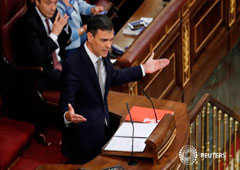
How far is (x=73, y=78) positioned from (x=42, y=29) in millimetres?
1131

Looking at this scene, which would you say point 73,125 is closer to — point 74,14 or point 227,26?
point 74,14

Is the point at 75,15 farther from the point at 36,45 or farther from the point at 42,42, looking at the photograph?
the point at 36,45

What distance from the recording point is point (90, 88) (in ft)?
11.6

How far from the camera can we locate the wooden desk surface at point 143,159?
3311mm

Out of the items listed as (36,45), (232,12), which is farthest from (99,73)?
(232,12)

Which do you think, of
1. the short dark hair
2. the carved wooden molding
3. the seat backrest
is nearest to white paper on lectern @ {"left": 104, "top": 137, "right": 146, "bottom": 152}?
the short dark hair

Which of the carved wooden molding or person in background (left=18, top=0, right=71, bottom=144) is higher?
the carved wooden molding

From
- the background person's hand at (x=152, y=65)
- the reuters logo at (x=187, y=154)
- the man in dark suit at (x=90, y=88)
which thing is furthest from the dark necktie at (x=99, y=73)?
the reuters logo at (x=187, y=154)

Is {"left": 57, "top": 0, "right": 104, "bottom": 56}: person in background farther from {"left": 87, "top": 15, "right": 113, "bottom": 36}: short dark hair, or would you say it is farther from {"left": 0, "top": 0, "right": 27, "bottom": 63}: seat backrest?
{"left": 87, "top": 15, "right": 113, "bottom": 36}: short dark hair

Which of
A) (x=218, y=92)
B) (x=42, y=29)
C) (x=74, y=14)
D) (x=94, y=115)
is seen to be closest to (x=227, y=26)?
(x=218, y=92)

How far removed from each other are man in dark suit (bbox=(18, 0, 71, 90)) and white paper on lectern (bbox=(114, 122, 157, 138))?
3.69ft

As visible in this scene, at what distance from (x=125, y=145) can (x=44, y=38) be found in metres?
1.47

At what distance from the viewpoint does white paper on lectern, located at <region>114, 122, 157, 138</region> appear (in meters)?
3.46

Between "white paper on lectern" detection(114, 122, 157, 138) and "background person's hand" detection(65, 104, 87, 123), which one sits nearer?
"background person's hand" detection(65, 104, 87, 123)
